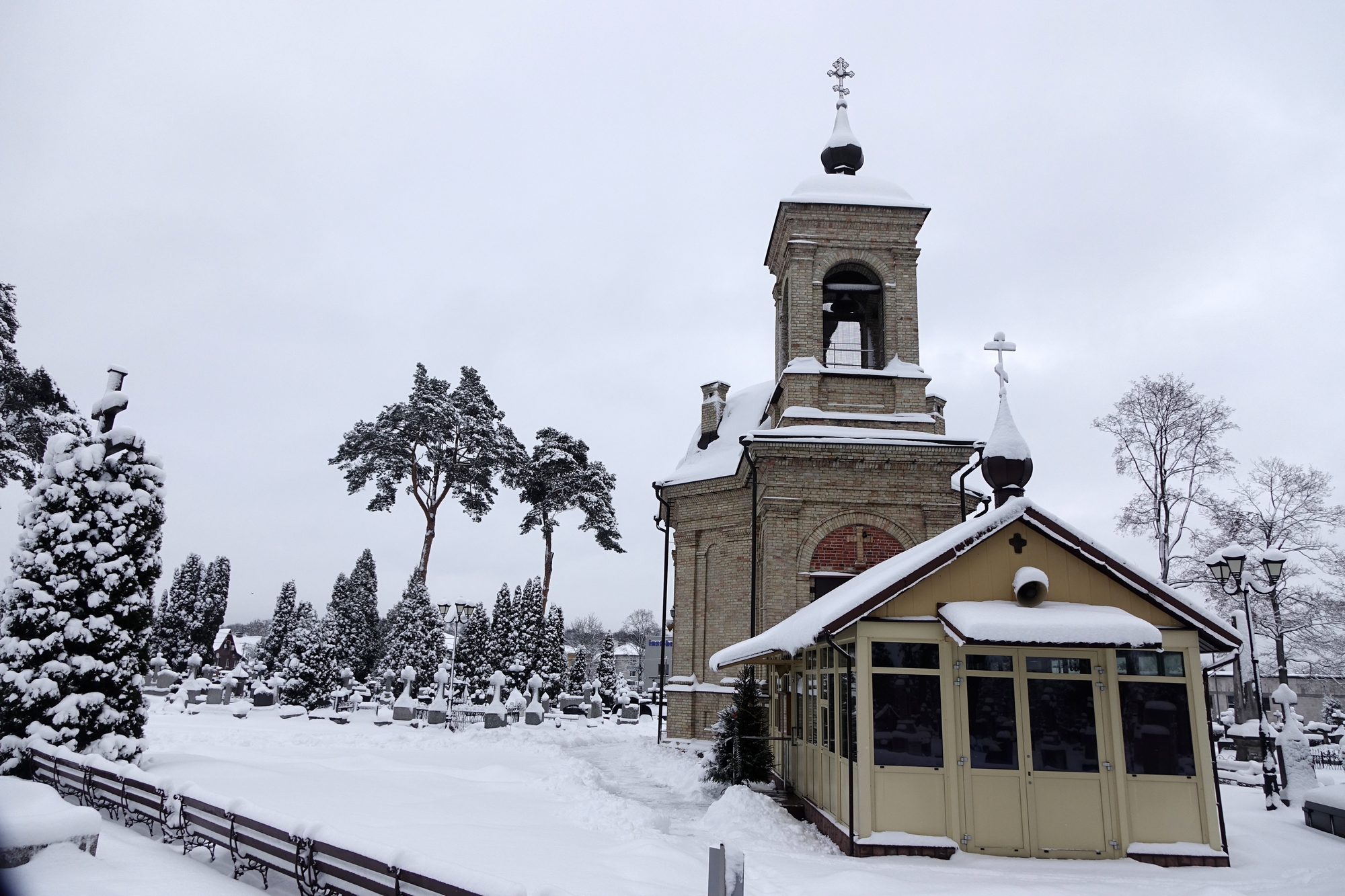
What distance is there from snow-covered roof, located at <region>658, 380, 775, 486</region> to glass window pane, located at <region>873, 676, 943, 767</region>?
421 inches

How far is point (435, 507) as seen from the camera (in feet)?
128

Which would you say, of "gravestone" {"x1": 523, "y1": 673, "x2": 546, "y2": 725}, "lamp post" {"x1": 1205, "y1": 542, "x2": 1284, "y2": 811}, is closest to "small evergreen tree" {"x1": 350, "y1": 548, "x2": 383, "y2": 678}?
"gravestone" {"x1": 523, "y1": 673, "x2": 546, "y2": 725}

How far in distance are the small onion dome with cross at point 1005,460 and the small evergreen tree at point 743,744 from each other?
5233mm

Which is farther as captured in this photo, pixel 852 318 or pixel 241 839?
pixel 852 318

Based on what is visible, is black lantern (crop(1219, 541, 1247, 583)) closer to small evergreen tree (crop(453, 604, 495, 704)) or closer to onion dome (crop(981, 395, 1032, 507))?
onion dome (crop(981, 395, 1032, 507))

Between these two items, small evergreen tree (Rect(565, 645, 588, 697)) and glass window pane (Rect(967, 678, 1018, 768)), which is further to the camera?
small evergreen tree (Rect(565, 645, 588, 697))

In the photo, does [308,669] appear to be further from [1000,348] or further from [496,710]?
[1000,348]

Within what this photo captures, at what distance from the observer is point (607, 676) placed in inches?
1932

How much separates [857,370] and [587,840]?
12118 millimetres

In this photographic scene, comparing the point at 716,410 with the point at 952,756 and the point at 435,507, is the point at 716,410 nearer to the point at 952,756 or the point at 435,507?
the point at 952,756

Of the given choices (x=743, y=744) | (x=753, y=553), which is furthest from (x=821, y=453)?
(x=743, y=744)

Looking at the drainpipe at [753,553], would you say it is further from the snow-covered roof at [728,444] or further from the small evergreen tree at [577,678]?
the small evergreen tree at [577,678]

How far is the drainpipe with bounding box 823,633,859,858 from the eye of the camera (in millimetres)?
9094

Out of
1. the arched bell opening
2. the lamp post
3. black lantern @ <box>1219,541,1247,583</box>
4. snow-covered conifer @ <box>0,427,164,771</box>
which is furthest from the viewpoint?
the arched bell opening
